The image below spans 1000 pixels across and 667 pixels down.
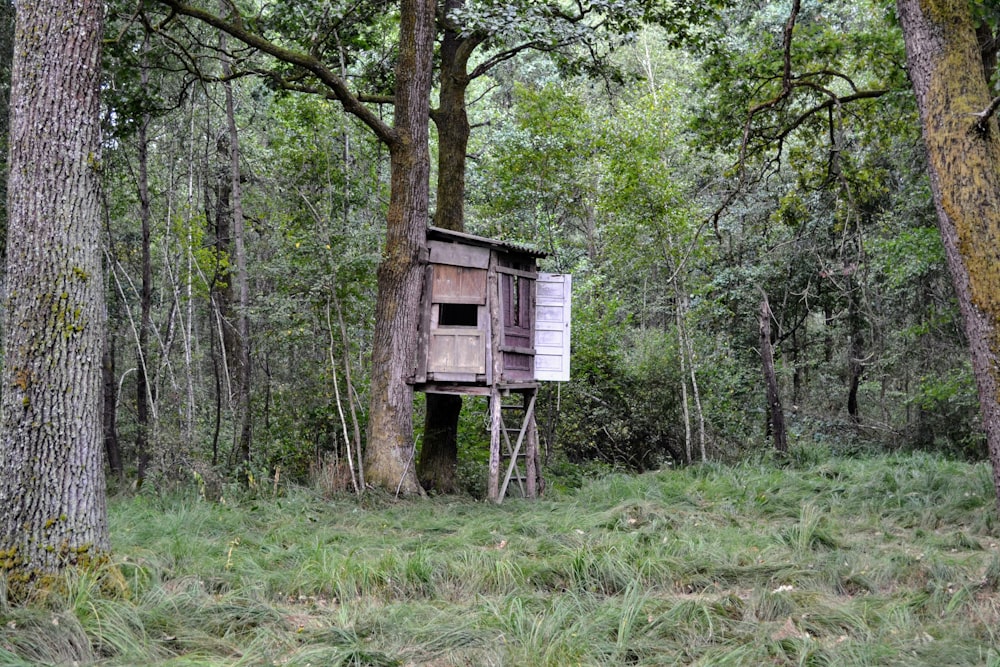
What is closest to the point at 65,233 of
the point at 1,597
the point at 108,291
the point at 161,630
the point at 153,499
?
the point at 1,597

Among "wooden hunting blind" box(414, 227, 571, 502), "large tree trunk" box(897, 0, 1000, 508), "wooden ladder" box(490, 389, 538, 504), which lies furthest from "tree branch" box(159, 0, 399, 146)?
"large tree trunk" box(897, 0, 1000, 508)

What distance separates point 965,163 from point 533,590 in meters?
4.09

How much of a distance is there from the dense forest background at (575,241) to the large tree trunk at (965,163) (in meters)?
2.91

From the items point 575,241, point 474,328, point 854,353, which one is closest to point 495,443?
point 474,328

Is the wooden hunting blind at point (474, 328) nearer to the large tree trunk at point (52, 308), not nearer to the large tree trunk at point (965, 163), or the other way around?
the large tree trunk at point (52, 308)

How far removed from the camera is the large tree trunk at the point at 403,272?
10.6 metres

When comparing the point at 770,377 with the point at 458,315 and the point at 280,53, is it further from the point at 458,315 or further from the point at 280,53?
the point at 280,53

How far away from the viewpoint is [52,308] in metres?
5.11

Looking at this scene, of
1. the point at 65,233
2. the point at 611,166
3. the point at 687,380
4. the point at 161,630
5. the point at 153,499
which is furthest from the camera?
the point at 687,380

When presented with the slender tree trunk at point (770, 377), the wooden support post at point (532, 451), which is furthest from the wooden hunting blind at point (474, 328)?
the slender tree trunk at point (770, 377)

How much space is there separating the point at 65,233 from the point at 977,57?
6.27 metres

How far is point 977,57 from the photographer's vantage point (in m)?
5.44

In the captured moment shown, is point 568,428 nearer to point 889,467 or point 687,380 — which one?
point 687,380

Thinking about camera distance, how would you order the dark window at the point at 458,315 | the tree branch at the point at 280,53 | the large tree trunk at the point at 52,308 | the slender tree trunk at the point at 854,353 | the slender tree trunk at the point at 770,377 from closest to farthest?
the large tree trunk at the point at 52,308, the tree branch at the point at 280,53, the dark window at the point at 458,315, the slender tree trunk at the point at 770,377, the slender tree trunk at the point at 854,353
